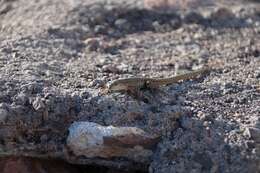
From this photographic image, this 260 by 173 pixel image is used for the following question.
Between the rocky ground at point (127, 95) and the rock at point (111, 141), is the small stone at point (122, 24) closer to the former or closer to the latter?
the rocky ground at point (127, 95)

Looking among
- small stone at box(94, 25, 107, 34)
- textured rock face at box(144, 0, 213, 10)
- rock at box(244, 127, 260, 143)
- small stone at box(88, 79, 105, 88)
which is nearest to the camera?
rock at box(244, 127, 260, 143)

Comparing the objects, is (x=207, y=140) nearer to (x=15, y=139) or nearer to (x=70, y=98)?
(x=70, y=98)

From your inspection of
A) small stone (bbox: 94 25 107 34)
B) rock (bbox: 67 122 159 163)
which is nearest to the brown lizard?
rock (bbox: 67 122 159 163)

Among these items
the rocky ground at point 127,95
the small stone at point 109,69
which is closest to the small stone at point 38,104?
the rocky ground at point 127,95

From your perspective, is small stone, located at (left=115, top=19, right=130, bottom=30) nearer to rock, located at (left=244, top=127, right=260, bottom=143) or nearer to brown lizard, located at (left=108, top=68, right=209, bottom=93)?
brown lizard, located at (left=108, top=68, right=209, bottom=93)

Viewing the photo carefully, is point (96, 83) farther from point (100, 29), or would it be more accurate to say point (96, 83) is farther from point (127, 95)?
point (100, 29)

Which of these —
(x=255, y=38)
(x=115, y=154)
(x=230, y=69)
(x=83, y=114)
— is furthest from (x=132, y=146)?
(x=255, y=38)
